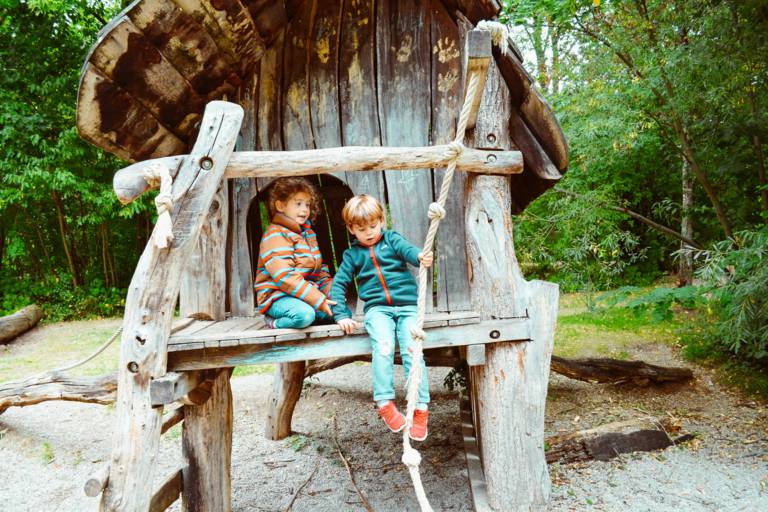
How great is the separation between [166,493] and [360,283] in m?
1.69

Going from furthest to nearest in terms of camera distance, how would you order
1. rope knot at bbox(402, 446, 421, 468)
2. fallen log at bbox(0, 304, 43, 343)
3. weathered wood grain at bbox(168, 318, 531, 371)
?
fallen log at bbox(0, 304, 43, 343), weathered wood grain at bbox(168, 318, 531, 371), rope knot at bbox(402, 446, 421, 468)

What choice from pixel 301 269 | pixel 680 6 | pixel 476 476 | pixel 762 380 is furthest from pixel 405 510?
pixel 680 6

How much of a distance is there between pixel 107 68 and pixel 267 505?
3127 mm

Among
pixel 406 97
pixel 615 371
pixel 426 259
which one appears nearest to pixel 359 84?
pixel 406 97

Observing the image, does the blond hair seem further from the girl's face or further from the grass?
the grass

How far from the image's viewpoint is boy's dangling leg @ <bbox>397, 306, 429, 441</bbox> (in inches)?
102

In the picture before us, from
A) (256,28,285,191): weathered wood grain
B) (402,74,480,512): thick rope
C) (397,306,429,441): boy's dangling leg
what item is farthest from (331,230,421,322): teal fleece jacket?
(256,28,285,191): weathered wood grain

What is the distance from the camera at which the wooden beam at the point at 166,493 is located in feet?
9.77

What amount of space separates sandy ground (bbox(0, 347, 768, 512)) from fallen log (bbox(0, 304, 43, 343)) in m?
3.87

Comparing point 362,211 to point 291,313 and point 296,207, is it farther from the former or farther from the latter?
point 291,313

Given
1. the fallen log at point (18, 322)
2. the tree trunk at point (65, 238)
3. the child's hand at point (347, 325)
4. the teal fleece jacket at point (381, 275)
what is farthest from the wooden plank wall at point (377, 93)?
the tree trunk at point (65, 238)

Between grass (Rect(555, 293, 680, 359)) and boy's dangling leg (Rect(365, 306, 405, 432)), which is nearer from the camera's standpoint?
boy's dangling leg (Rect(365, 306, 405, 432))

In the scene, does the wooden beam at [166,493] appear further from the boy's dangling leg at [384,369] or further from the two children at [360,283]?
the boy's dangling leg at [384,369]

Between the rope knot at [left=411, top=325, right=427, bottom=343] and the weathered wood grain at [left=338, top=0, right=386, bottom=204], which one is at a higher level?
the weathered wood grain at [left=338, top=0, right=386, bottom=204]
